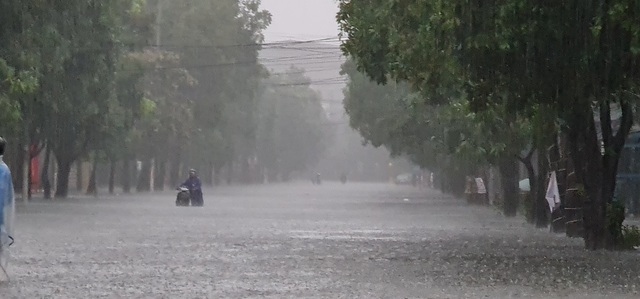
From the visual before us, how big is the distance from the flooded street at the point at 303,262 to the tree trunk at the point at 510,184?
7721 mm

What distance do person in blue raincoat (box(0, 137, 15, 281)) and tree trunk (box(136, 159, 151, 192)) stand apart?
240ft

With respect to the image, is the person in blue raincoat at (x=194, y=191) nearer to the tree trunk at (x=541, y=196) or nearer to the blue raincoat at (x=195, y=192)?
the blue raincoat at (x=195, y=192)

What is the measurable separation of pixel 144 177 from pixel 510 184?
4893 centimetres

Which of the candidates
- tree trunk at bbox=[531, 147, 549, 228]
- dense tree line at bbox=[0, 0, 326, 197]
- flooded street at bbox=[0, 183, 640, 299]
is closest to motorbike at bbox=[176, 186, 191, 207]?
dense tree line at bbox=[0, 0, 326, 197]

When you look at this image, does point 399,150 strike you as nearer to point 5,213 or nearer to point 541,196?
point 541,196

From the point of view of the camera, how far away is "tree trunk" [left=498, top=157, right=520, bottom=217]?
46094 millimetres

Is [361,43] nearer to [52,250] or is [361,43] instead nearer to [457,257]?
[457,257]

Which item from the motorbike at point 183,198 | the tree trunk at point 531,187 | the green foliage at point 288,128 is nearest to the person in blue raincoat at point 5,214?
the tree trunk at point 531,187

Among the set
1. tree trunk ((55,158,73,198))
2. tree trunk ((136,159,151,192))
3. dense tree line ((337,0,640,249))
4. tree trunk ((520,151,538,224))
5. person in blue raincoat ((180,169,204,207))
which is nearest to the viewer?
dense tree line ((337,0,640,249))

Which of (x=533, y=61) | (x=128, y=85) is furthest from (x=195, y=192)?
(x=533, y=61)

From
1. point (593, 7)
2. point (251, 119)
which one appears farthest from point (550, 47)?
point (251, 119)

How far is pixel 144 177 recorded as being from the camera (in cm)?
9306

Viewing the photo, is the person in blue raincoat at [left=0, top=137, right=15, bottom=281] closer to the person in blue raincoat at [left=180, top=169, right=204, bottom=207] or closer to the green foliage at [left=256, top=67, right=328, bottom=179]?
the person in blue raincoat at [left=180, top=169, right=204, bottom=207]

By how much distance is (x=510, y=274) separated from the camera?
65.5ft
